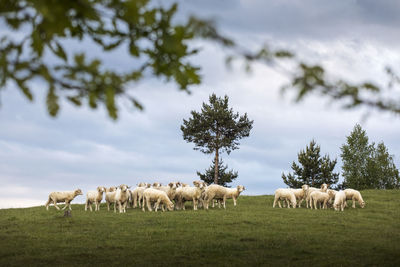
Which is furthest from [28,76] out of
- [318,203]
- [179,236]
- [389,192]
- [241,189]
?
[389,192]

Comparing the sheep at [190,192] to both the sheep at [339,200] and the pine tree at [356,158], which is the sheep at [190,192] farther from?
the pine tree at [356,158]

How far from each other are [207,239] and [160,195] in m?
9.39

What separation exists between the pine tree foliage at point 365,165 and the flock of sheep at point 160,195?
35697 millimetres

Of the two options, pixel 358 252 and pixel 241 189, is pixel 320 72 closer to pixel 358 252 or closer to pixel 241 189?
pixel 358 252

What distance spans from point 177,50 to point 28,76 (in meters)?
1.59

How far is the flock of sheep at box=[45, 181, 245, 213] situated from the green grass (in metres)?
2.34

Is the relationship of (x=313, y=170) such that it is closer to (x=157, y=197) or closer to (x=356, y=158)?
(x=356, y=158)

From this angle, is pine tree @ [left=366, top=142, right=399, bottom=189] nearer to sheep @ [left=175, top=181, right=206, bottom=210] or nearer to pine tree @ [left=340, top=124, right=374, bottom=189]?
pine tree @ [left=340, top=124, right=374, bottom=189]

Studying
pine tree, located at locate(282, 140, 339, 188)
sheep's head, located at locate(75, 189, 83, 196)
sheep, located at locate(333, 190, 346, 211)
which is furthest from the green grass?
Answer: pine tree, located at locate(282, 140, 339, 188)

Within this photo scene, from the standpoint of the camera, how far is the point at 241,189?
28109 mm

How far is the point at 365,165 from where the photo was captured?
61.1 metres

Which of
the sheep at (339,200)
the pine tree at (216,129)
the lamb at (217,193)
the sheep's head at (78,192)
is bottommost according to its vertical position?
the sheep at (339,200)

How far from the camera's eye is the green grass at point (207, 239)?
13.1 m

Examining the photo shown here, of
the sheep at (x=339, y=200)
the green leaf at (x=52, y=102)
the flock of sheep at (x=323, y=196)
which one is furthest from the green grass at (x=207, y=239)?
the green leaf at (x=52, y=102)
